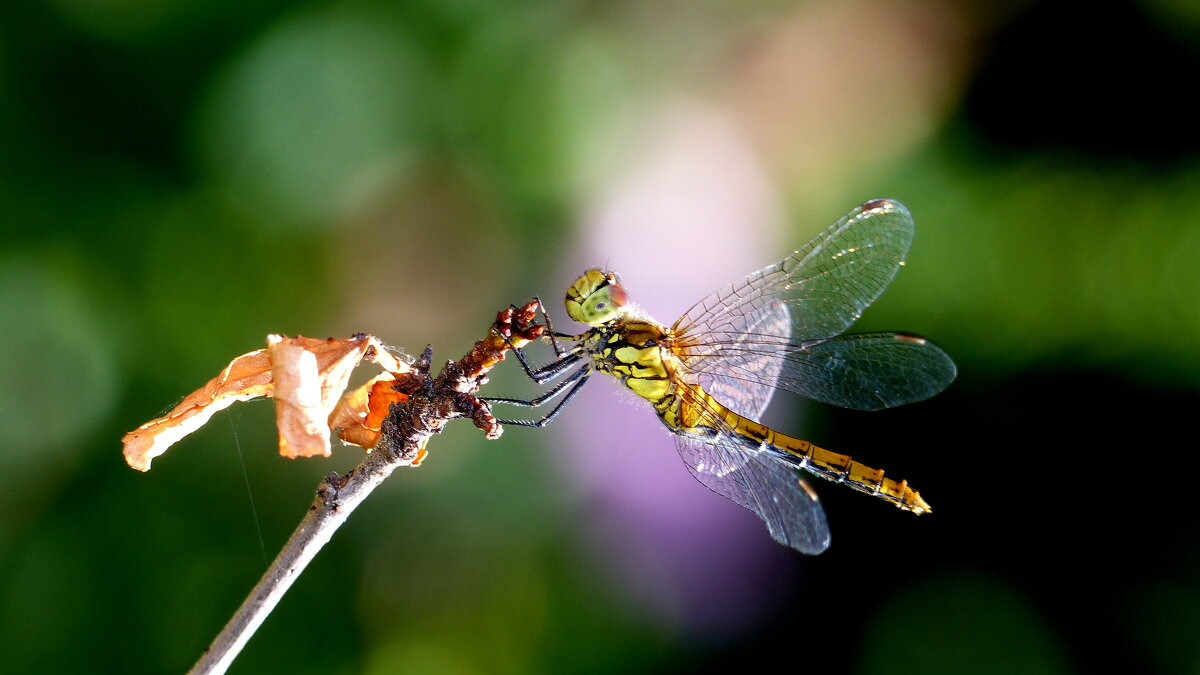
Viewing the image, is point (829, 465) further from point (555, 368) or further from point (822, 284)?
point (555, 368)

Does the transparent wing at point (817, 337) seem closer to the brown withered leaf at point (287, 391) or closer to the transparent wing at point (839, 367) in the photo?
the transparent wing at point (839, 367)

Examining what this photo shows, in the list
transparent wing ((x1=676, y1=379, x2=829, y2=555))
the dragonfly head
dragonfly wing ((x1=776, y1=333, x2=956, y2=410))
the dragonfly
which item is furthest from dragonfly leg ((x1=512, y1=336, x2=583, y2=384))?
dragonfly wing ((x1=776, y1=333, x2=956, y2=410))

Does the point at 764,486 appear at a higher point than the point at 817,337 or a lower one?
lower

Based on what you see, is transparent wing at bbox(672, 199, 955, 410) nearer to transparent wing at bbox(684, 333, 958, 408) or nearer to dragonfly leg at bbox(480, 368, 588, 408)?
transparent wing at bbox(684, 333, 958, 408)

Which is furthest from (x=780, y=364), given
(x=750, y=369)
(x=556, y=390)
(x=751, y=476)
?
(x=556, y=390)

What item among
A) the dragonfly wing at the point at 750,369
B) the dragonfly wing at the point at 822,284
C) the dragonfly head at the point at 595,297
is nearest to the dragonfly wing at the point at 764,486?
the dragonfly wing at the point at 750,369

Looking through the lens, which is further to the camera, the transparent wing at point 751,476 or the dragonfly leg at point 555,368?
the transparent wing at point 751,476
